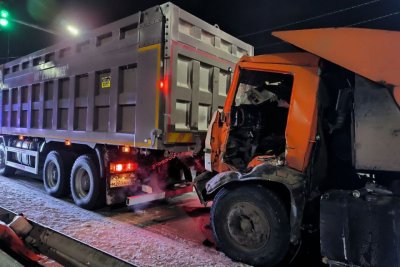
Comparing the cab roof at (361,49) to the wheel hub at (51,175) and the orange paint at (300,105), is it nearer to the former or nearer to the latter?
the orange paint at (300,105)

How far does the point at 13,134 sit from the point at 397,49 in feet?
30.6

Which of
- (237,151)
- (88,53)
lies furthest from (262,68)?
(88,53)

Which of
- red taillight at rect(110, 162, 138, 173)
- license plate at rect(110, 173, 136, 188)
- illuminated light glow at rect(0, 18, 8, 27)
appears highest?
illuminated light glow at rect(0, 18, 8, 27)

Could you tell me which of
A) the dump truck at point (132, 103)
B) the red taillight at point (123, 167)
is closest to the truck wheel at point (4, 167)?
the dump truck at point (132, 103)

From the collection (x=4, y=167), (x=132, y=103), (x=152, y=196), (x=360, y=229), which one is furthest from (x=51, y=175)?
(x=360, y=229)

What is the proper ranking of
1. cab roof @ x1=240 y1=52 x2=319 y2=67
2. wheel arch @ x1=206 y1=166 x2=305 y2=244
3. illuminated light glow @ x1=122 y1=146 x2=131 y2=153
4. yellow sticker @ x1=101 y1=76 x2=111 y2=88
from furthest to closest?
yellow sticker @ x1=101 y1=76 x2=111 y2=88
illuminated light glow @ x1=122 y1=146 x2=131 y2=153
cab roof @ x1=240 y1=52 x2=319 y2=67
wheel arch @ x1=206 y1=166 x2=305 y2=244

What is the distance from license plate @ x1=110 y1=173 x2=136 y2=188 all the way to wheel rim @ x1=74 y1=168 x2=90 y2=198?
88 centimetres

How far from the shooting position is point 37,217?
5762mm

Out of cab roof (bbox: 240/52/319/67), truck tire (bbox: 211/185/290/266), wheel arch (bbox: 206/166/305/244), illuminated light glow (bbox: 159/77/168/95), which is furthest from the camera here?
illuminated light glow (bbox: 159/77/168/95)

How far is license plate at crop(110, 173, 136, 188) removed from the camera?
19.4ft

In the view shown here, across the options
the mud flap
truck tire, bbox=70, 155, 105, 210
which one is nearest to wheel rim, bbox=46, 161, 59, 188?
truck tire, bbox=70, 155, 105, 210

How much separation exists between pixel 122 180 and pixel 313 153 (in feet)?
11.5

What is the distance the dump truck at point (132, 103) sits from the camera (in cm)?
518

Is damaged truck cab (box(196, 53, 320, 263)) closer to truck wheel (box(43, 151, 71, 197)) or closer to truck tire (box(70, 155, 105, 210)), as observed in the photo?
truck tire (box(70, 155, 105, 210))
